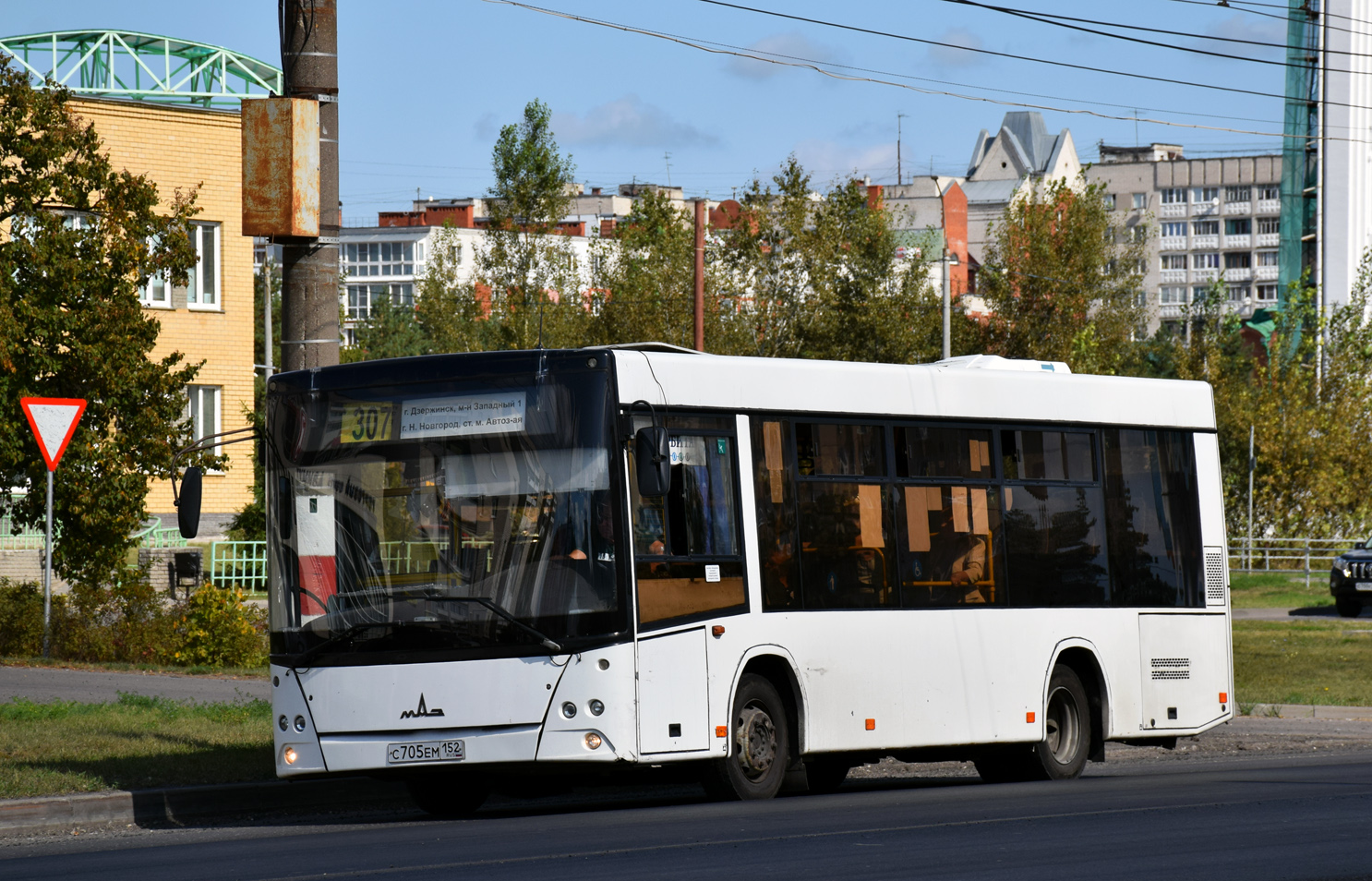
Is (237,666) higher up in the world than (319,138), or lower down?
lower down

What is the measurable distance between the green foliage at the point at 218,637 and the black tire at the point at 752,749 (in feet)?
40.8

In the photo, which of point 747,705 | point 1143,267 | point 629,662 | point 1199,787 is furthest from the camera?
point 1143,267

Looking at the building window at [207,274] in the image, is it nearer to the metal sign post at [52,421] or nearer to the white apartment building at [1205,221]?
the metal sign post at [52,421]

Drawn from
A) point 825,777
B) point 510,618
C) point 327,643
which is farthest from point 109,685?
point 510,618

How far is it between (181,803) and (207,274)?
117 feet

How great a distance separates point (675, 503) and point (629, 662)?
1.10 m

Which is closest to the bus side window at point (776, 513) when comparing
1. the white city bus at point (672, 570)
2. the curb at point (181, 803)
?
the white city bus at point (672, 570)

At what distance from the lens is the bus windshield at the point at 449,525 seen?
443 inches

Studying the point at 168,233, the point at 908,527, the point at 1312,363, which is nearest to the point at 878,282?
the point at 1312,363

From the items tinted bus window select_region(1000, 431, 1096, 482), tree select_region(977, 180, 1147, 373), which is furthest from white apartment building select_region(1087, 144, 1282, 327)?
tinted bus window select_region(1000, 431, 1096, 482)

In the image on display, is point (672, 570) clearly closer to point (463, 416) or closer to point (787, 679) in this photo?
point (787, 679)

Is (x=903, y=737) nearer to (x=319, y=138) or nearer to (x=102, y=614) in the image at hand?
Result: (x=319, y=138)

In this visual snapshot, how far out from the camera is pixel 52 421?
2097 centimetres

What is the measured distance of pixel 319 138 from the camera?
13.4m
